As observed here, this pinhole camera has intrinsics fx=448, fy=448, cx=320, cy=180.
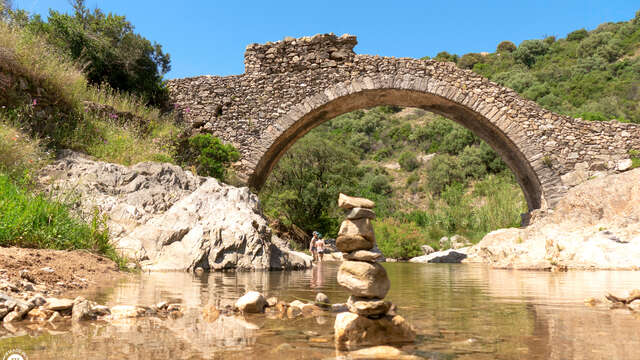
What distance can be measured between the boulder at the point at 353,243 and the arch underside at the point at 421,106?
33.6 ft

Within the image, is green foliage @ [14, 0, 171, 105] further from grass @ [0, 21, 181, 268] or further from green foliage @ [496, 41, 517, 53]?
green foliage @ [496, 41, 517, 53]

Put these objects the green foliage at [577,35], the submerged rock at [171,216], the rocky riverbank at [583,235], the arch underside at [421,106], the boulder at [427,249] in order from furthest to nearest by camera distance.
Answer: the green foliage at [577,35] → the boulder at [427,249] → the arch underside at [421,106] → the rocky riverbank at [583,235] → the submerged rock at [171,216]

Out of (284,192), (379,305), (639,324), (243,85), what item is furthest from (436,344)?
(284,192)

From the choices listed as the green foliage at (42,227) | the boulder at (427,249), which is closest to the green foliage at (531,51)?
the boulder at (427,249)

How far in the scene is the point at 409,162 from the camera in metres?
34.0

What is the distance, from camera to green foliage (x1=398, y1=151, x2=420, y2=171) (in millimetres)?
34000

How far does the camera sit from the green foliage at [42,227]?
12.7 feet

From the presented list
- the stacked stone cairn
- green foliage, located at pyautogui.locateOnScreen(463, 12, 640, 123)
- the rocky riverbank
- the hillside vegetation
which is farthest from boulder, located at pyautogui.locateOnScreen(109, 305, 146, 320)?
green foliage, located at pyautogui.locateOnScreen(463, 12, 640, 123)

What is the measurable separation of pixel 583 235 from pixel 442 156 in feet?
78.0

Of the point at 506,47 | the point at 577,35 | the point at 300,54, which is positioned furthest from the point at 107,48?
the point at 506,47

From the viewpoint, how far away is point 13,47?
7.37m

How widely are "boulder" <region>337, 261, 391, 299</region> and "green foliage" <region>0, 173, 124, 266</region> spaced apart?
130 inches

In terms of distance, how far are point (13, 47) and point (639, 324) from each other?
886cm

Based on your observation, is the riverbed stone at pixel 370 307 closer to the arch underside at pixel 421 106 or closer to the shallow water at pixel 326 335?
the shallow water at pixel 326 335
